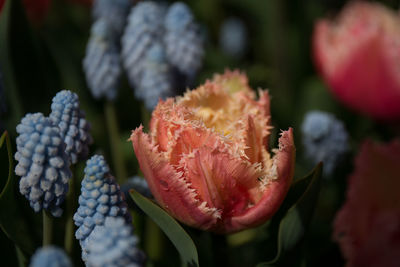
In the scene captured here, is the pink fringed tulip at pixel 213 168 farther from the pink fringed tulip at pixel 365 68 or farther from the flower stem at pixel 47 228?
the pink fringed tulip at pixel 365 68

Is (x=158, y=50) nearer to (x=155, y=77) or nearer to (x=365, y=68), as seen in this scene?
(x=155, y=77)

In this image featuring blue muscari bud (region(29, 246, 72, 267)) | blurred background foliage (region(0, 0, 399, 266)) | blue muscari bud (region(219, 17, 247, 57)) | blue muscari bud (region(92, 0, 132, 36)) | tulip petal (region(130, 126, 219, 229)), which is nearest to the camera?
blue muscari bud (region(29, 246, 72, 267))

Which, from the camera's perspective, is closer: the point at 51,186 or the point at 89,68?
the point at 51,186

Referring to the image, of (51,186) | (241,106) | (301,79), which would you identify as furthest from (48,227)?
(301,79)

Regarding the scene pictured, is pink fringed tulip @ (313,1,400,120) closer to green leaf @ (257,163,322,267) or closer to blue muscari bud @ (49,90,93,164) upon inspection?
green leaf @ (257,163,322,267)

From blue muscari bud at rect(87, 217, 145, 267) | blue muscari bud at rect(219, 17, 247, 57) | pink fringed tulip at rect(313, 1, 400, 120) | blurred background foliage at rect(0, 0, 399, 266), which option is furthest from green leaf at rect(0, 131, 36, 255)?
blue muscari bud at rect(219, 17, 247, 57)

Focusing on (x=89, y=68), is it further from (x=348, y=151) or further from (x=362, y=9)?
(x=362, y=9)

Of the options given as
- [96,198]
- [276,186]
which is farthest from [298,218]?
[96,198]
